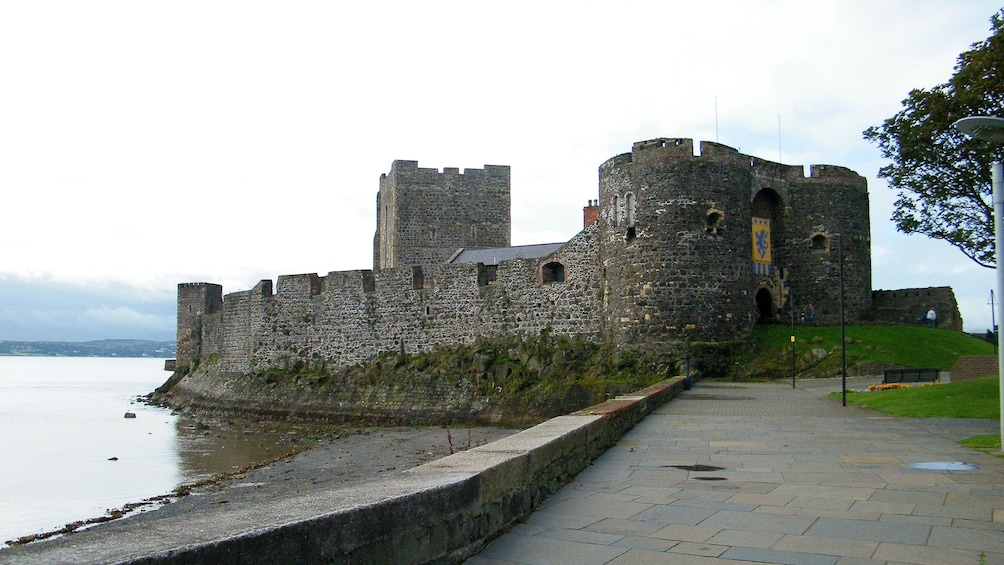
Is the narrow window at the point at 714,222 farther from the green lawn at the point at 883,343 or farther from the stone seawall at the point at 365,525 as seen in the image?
the stone seawall at the point at 365,525

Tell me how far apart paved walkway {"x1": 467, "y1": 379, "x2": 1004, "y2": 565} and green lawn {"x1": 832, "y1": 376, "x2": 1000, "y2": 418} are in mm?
1834

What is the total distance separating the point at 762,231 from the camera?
1190 inches

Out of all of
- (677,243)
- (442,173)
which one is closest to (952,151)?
(677,243)

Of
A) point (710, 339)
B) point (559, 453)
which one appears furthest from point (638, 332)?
point (559, 453)

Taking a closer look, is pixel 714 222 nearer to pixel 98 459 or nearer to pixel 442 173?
pixel 98 459

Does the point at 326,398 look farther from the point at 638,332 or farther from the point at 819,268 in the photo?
the point at 819,268

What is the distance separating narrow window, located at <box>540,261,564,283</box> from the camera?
30.6 m

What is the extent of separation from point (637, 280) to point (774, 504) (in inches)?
791

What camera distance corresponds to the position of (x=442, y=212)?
165 feet

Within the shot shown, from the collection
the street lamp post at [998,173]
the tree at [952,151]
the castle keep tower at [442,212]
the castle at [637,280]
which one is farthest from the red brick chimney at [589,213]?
the street lamp post at [998,173]

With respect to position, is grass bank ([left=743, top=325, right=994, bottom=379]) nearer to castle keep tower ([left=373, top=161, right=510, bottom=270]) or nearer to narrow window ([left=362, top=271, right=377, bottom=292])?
narrow window ([left=362, top=271, right=377, bottom=292])

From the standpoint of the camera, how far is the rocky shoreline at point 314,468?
47.1 ft

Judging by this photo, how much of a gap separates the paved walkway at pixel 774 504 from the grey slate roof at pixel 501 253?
3100 centimetres

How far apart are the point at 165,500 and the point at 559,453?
10.8 metres
